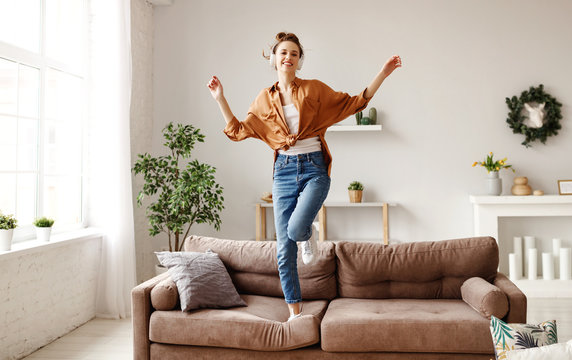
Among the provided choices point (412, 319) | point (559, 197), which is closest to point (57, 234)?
point (412, 319)

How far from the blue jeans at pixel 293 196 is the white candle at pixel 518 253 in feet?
10.2

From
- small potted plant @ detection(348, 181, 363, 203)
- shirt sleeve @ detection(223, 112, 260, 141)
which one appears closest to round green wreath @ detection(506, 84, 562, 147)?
small potted plant @ detection(348, 181, 363, 203)

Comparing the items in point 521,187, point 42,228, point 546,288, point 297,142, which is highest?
point 297,142

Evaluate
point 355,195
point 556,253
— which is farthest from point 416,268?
point 556,253

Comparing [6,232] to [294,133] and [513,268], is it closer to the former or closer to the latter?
[294,133]

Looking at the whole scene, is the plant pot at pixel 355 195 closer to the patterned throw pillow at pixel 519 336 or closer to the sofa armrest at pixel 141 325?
the sofa armrest at pixel 141 325

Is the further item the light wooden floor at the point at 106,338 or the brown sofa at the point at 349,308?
the light wooden floor at the point at 106,338

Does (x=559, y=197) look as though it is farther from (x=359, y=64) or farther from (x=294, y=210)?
(x=294, y=210)

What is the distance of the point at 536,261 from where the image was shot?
4793mm

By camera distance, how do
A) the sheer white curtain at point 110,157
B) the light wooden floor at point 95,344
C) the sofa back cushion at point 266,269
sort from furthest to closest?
the sheer white curtain at point 110,157 → the light wooden floor at point 95,344 → the sofa back cushion at point 266,269

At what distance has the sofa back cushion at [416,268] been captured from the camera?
2.84 m

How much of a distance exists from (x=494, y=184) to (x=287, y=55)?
3139mm

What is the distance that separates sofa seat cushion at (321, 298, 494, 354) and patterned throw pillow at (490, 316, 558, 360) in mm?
410

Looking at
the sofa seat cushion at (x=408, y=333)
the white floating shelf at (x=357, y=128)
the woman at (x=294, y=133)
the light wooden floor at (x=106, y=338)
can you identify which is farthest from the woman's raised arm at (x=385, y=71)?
the white floating shelf at (x=357, y=128)
